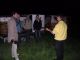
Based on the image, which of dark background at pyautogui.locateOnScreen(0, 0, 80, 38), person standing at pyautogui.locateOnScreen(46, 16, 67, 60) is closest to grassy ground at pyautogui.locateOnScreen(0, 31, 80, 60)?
person standing at pyautogui.locateOnScreen(46, 16, 67, 60)

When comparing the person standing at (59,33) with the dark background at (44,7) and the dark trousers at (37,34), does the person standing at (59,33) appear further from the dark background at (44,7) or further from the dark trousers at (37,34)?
the dark background at (44,7)

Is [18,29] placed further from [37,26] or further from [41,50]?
[37,26]

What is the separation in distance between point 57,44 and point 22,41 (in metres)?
1.80

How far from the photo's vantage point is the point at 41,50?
7238 millimetres

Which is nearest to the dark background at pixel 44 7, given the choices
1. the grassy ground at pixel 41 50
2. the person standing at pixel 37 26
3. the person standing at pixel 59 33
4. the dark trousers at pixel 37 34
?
the grassy ground at pixel 41 50

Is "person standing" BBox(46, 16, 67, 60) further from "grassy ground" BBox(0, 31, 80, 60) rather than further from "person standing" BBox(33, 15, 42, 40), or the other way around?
"person standing" BBox(33, 15, 42, 40)

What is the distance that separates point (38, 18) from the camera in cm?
777

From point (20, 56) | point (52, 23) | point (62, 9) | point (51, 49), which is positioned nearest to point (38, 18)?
point (52, 23)

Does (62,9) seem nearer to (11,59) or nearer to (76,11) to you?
(76,11)

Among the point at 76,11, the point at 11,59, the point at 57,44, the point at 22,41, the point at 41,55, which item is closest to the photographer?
the point at 57,44

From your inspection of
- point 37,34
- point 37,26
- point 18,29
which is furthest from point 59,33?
point 37,26

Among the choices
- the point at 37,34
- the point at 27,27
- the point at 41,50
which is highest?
the point at 27,27

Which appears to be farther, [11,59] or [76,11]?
[76,11]

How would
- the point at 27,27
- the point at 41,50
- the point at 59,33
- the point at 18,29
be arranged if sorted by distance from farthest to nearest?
1. the point at 27,27
2. the point at 41,50
3. the point at 18,29
4. the point at 59,33
